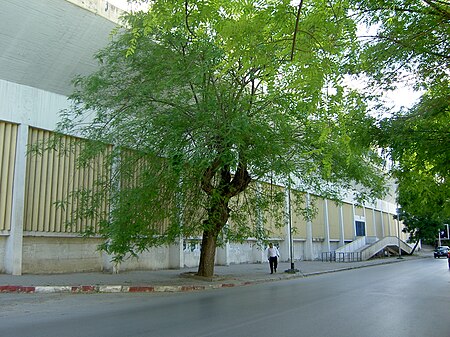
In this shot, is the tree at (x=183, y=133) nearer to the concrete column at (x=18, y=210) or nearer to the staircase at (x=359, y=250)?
the concrete column at (x=18, y=210)

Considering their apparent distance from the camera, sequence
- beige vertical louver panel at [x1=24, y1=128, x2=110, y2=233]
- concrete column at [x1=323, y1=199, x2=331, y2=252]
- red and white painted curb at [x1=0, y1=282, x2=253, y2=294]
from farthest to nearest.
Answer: concrete column at [x1=323, y1=199, x2=331, y2=252] < beige vertical louver panel at [x1=24, y1=128, x2=110, y2=233] < red and white painted curb at [x1=0, y1=282, x2=253, y2=294]

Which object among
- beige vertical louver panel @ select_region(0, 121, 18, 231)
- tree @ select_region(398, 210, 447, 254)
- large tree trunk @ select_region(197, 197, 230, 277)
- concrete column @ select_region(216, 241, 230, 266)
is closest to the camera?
large tree trunk @ select_region(197, 197, 230, 277)

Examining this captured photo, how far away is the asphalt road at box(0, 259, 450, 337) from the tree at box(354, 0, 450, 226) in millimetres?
3361

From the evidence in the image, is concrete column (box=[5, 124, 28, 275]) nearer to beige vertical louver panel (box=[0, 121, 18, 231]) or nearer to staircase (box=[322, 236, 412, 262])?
beige vertical louver panel (box=[0, 121, 18, 231])

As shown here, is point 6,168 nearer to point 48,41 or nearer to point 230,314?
point 48,41

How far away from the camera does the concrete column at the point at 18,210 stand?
16802mm

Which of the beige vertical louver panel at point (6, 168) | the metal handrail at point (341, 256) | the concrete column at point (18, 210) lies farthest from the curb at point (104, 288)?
the metal handrail at point (341, 256)

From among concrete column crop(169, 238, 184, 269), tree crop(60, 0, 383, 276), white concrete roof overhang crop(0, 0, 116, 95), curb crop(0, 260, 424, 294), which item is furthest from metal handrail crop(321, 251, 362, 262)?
white concrete roof overhang crop(0, 0, 116, 95)

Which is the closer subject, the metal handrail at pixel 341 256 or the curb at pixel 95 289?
the curb at pixel 95 289

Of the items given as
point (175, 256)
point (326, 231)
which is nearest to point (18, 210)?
point (175, 256)

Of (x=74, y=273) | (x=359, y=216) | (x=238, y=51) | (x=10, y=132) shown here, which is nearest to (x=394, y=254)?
(x=359, y=216)

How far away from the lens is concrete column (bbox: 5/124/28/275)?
1680 centimetres

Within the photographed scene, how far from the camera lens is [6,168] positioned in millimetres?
17250

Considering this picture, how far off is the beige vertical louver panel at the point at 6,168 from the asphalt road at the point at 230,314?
16.8 feet
